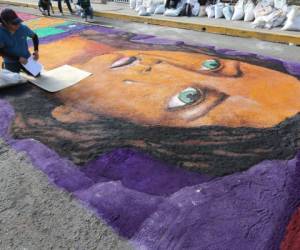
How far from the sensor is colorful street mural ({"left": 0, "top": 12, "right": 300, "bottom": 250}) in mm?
2434

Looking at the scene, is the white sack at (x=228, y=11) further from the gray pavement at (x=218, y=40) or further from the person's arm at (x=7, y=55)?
the person's arm at (x=7, y=55)

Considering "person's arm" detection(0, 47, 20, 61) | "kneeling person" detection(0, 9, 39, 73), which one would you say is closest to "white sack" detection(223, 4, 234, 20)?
"kneeling person" detection(0, 9, 39, 73)

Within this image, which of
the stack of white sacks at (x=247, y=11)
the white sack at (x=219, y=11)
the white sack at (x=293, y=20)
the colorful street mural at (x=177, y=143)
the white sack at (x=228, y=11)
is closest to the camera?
the colorful street mural at (x=177, y=143)

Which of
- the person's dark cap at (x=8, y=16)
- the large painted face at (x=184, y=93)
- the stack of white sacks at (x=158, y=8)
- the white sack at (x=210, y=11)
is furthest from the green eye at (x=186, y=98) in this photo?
the stack of white sacks at (x=158, y=8)

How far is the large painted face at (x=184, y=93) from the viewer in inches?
149

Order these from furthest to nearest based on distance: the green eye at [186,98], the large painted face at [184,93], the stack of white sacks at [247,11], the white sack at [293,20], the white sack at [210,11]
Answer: the white sack at [210,11], the stack of white sacks at [247,11], the white sack at [293,20], the green eye at [186,98], the large painted face at [184,93]

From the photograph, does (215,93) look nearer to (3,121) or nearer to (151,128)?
(151,128)

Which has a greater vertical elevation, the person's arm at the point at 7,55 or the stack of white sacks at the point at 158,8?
the person's arm at the point at 7,55

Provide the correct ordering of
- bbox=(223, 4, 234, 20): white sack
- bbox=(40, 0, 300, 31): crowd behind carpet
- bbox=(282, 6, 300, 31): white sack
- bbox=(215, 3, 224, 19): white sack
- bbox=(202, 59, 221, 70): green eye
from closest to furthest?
bbox=(202, 59, 221, 70): green eye < bbox=(282, 6, 300, 31): white sack < bbox=(40, 0, 300, 31): crowd behind carpet < bbox=(223, 4, 234, 20): white sack < bbox=(215, 3, 224, 19): white sack

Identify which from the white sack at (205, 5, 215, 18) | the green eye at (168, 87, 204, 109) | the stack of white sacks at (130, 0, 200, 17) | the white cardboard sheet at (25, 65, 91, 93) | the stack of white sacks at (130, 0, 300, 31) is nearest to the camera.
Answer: the green eye at (168, 87, 204, 109)

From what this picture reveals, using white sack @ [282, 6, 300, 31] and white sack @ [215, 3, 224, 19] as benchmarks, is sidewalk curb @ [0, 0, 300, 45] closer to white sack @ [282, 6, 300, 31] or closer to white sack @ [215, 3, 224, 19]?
white sack @ [282, 6, 300, 31]

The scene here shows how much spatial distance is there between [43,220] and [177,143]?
1.53m

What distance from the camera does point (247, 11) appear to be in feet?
26.2

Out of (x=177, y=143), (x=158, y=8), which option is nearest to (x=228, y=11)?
(x=158, y=8)
